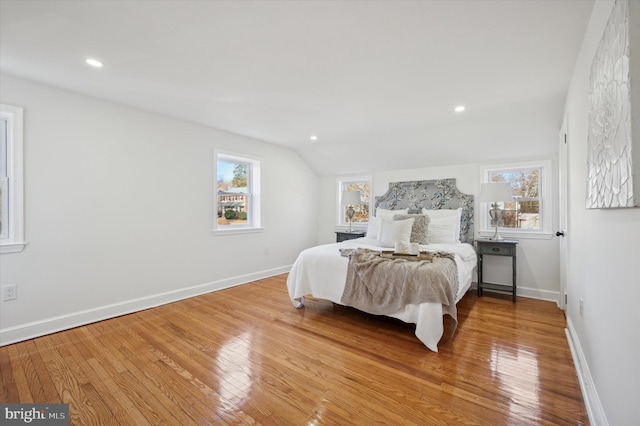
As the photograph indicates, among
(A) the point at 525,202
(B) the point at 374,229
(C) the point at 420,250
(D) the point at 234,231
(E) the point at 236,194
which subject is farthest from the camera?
(E) the point at 236,194

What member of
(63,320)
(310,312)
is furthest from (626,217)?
(63,320)

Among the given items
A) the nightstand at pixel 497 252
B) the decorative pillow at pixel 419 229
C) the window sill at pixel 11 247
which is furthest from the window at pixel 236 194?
the nightstand at pixel 497 252

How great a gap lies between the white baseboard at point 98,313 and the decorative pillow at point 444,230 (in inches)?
115

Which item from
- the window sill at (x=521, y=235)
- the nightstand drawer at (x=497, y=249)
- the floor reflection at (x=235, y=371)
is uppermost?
the window sill at (x=521, y=235)

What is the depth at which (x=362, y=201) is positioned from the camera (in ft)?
17.6

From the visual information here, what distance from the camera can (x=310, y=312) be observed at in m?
3.14

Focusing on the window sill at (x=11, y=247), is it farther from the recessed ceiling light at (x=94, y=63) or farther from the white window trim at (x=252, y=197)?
the white window trim at (x=252, y=197)

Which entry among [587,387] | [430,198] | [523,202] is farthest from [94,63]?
[523,202]

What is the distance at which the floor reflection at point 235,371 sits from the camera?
1.71 meters

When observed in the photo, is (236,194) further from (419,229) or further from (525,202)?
(525,202)

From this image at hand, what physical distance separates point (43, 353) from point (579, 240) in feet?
13.5

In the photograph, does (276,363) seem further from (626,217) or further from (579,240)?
(579,240)

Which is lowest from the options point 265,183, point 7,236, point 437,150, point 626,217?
point 7,236

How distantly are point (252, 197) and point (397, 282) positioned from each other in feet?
9.67
